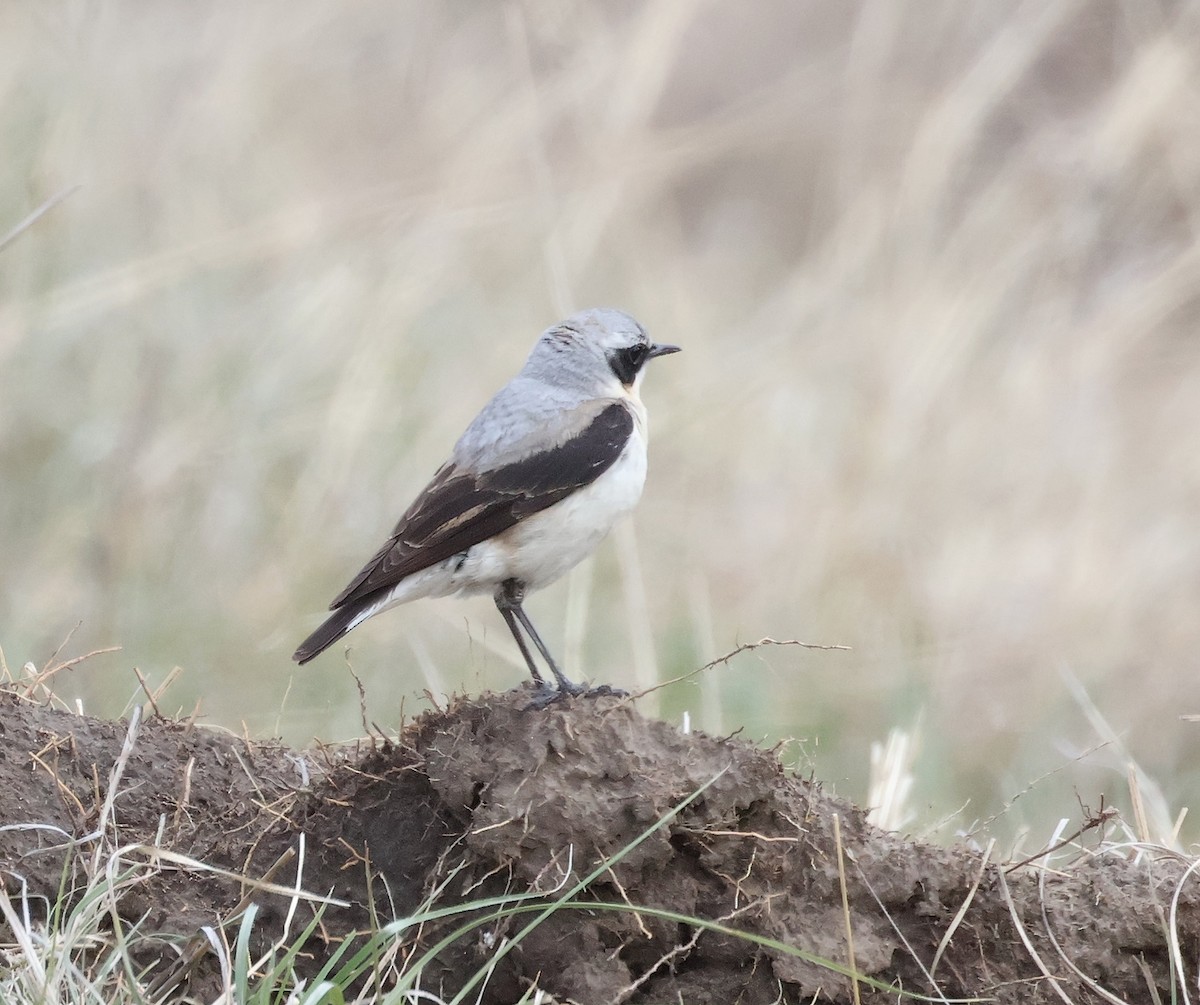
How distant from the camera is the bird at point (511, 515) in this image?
4988 millimetres

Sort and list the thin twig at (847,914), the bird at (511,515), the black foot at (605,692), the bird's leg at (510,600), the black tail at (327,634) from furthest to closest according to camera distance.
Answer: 1. the bird's leg at (510,600)
2. the bird at (511,515)
3. the black tail at (327,634)
4. the black foot at (605,692)
5. the thin twig at (847,914)

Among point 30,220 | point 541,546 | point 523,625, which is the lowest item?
point 523,625

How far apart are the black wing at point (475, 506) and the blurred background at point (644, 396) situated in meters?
1.14

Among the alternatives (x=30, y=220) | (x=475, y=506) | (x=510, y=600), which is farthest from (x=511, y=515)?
(x=30, y=220)

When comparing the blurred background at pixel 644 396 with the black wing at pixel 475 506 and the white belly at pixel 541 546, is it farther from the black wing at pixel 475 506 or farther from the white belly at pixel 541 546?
the black wing at pixel 475 506

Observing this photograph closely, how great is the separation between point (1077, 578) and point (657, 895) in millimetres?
5922

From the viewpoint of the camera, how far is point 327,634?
4.91m

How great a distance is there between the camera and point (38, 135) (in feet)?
25.4

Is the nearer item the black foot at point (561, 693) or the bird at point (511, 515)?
the black foot at point (561, 693)

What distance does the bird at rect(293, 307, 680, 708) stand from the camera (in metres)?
4.99

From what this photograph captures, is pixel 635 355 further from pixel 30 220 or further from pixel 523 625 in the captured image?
pixel 30 220

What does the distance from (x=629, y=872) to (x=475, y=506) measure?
1.88 m

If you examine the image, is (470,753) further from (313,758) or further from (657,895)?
(313,758)

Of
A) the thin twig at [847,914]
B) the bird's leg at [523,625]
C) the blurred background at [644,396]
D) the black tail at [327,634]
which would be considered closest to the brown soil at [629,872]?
the thin twig at [847,914]
